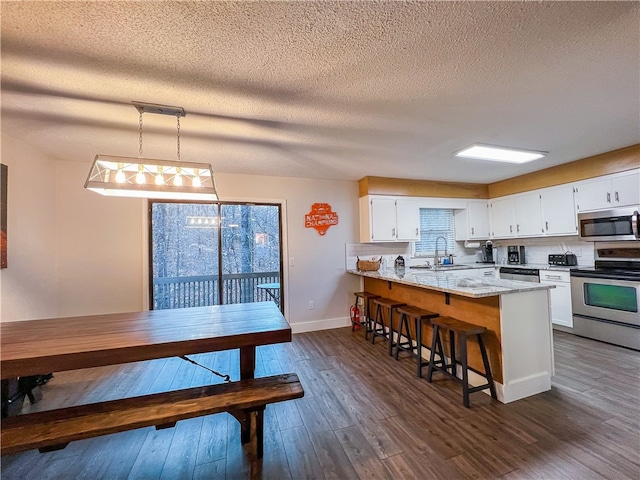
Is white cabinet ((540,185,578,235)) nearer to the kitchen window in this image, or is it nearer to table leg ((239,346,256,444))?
the kitchen window

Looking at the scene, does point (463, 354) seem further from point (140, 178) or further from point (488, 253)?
point (488, 253)

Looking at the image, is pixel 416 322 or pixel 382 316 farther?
pixel 382 316

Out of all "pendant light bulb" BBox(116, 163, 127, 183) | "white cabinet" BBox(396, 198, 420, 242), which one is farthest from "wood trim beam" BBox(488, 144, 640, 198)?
"pendant light bulb" BBox(116, 163, 127, 183)

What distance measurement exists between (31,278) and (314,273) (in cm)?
339

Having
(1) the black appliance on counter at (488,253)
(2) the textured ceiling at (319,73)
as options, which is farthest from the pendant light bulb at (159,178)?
(1) the black appliance on counter at (488,253)

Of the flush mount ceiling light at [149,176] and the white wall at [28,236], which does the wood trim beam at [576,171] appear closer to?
the flush mount ceiling light at [149,176]

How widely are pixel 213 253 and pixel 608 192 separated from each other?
18.1 feet

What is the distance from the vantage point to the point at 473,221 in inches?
202

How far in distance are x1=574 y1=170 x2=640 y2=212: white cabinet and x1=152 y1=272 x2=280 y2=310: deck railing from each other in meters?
4.60

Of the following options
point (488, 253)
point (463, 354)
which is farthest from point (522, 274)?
point (463, 354)

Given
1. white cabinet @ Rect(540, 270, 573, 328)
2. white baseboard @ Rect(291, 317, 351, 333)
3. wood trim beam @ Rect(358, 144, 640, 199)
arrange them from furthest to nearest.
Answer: white baseboard @ Rect(291, 317, 351, 333), white cabinet @ Rect(540, 270, 573, 328), wood trim beam @ Rect(358, 144, 640, 199)

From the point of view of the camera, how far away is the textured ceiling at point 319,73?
4.37ft

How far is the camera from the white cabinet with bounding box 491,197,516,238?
4801 mm

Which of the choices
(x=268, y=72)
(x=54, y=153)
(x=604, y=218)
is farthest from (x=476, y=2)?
(x=54, y=153)
